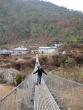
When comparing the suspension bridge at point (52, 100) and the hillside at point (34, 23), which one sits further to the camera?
the hillside at point (34, 23)

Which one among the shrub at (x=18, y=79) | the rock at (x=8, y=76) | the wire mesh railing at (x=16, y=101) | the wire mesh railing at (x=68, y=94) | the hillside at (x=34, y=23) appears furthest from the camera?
the hillside at (x=34, y=23)

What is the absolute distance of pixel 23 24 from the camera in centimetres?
4669

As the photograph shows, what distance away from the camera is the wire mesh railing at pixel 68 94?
423 centimetres

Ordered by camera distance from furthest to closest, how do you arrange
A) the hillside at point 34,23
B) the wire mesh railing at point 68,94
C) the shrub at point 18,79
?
the hillside at point 34,23 < the shrub at point 18,79 < the wire mesh railing at point 68,94

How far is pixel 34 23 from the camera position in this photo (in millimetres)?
46750

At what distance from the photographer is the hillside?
39.8 m

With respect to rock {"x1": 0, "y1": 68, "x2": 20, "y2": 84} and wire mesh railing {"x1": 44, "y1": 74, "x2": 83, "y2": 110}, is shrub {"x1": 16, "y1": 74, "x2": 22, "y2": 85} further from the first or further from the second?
wire mesh railing {"x1": 44, "y1": 74, "x2": 83, "y2": 110}

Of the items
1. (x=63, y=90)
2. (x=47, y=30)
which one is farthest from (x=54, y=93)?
(x=47, y=30)

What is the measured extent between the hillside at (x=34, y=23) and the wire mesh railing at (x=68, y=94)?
92.5 feet

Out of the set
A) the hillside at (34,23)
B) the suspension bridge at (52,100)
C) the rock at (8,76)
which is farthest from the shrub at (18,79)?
the hillside at (34,23)

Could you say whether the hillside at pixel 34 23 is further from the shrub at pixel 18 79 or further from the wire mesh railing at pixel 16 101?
the wire mesh railing at pixel 16 101

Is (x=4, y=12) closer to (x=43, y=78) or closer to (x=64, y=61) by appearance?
(x=64, y=61)

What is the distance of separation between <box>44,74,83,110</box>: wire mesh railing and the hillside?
28.2 metres

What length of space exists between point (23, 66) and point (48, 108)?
14212 millimetres
